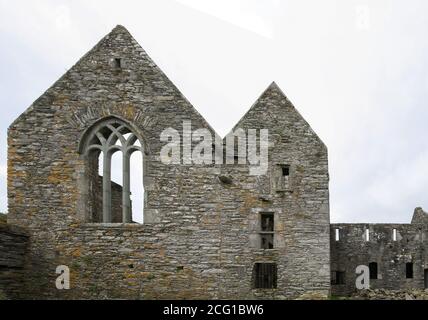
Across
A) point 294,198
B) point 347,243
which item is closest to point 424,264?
point 347,243

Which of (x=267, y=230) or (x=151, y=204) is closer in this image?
(x=151, y=204)

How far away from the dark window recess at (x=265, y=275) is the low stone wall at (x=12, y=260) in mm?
6623

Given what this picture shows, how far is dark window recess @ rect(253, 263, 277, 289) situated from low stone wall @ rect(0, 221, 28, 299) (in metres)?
6.62

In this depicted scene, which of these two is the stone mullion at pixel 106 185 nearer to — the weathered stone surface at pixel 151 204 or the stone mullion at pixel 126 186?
the weathered stone surface at pixel 151 204

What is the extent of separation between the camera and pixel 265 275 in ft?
50.5

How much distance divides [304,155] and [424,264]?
15619 mm

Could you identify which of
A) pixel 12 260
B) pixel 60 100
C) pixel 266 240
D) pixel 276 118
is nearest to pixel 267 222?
pixel 266 240

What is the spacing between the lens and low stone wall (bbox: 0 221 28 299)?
13117 mm

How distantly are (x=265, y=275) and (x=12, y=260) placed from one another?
23.9 feet

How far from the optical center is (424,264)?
88.4 ft

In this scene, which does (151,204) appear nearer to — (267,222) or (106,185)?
(106,185)

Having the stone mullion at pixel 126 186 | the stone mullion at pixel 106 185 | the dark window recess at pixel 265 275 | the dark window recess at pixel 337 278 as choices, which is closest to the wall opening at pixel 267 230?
the dark window recess at pixel 265 275

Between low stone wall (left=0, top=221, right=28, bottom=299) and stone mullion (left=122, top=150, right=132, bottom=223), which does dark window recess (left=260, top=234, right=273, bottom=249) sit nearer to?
stone mullion (left=122, top=150, right=132, bottom=223)

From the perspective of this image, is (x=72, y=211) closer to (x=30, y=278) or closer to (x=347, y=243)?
(x=30, y=278)
